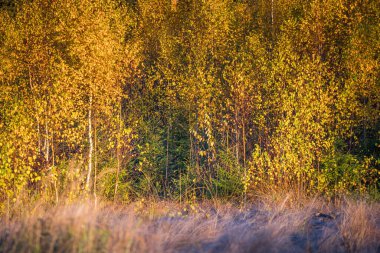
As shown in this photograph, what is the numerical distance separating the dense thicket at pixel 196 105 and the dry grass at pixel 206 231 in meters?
A: 1.80

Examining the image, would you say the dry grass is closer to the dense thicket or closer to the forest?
the forest

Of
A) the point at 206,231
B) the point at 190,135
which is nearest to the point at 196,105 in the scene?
the point at 190,135

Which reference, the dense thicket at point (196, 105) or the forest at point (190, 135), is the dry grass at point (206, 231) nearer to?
the forest at point (190, 135)

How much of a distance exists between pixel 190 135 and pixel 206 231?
7.38m

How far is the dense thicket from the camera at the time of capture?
10383mm

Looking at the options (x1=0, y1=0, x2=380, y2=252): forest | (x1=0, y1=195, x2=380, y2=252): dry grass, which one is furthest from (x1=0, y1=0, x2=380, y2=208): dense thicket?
(x1=0, y1=195, x2=380, y2=252): dry grass

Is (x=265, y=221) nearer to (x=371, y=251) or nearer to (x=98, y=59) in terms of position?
(x=371, y=251)

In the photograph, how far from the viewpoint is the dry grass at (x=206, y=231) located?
478 centimetres

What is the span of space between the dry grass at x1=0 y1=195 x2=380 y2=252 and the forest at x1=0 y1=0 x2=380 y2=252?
0.03 m

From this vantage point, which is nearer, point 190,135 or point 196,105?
point 190,135

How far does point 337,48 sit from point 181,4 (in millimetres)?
8633

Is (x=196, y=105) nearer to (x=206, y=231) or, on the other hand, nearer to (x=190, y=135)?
(x=190, y=135)

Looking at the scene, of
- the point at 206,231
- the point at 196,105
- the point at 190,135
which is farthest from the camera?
the point at 196,105

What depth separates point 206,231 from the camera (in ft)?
21.5
